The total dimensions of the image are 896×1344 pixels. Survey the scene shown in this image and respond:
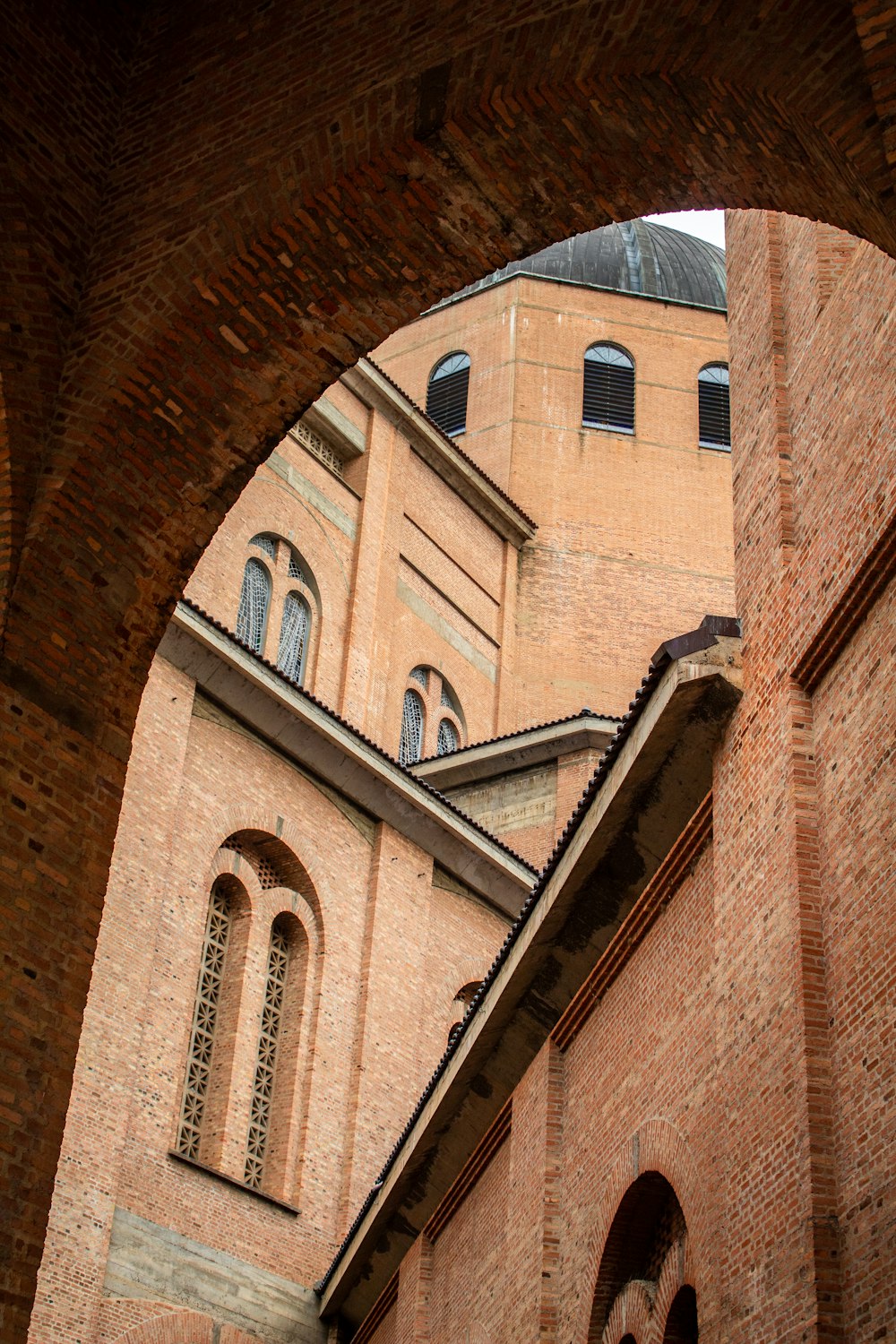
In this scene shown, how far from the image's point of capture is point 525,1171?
13.8m

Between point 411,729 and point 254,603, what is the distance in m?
3.78

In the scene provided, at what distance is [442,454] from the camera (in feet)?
Result: 92.5

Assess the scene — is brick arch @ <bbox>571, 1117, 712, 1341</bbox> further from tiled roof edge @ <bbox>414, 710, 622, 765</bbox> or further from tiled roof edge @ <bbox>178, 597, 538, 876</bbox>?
tiled roof edge @ <bbox>414, 710, 622, 765</bbox>

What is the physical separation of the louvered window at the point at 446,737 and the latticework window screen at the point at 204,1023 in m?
7.76

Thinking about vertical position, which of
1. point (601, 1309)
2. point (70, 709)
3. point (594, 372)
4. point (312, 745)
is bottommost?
point (601, 1309)

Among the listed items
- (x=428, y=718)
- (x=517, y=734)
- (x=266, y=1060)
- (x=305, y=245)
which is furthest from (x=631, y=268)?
(x=305, y=245)

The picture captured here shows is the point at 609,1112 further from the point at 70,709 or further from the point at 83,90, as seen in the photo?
the point at 83,90

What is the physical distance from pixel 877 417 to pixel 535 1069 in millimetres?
6119

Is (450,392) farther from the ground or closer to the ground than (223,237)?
farther from the ground

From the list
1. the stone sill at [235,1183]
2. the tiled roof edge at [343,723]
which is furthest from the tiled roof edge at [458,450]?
the stone sill at [235,1183]

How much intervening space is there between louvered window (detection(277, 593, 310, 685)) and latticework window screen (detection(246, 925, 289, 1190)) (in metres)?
4.48

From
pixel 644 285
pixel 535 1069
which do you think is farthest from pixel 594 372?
pixel 535 1069

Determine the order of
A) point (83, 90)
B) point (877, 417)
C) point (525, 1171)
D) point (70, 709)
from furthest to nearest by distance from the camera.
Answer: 1. point (525, 1171)
2. point (877, 417)
3. point (83, 90)
4. point (70, 709)

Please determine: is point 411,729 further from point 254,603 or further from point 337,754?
point 337,754
